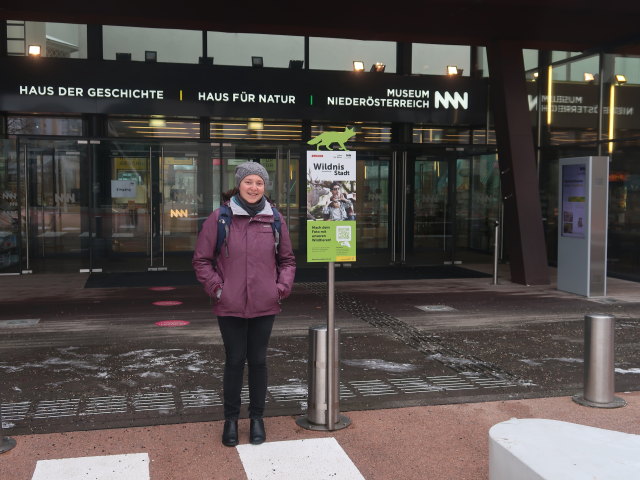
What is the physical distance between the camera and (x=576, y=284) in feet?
37.3

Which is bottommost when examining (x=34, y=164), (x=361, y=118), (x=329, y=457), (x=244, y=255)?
(x=329, y=457)

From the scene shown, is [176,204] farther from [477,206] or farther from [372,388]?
[372,388]

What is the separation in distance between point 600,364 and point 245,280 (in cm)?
296

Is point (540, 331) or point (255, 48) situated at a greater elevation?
point (255, 48)

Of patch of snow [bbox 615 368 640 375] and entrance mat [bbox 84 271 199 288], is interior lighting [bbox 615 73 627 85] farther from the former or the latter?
entrance mat [bbox 84 271 199 288]

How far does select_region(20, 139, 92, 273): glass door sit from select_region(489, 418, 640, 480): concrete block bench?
39.3 feet

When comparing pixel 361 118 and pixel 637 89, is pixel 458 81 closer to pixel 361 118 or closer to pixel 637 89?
pixel 361 118

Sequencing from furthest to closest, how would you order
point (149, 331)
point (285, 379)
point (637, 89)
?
1. point (637, 89)
2. point (149, 331)
3. point (285, 379)

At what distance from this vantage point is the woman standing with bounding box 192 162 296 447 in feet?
15.4

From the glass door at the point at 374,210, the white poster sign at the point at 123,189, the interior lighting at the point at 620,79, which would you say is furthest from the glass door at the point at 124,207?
the interior lighting at the point at 620,79

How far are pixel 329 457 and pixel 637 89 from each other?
11053mm

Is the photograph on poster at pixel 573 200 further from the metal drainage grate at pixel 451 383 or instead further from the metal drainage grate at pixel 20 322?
the metal drainage grate at pixel 20 322

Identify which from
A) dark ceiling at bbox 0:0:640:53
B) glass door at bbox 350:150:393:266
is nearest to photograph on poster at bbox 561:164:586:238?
dark ceiling at bbox 0:0:640:53

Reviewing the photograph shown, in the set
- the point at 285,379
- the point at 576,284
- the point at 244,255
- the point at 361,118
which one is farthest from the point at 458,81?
the point at 244,255
